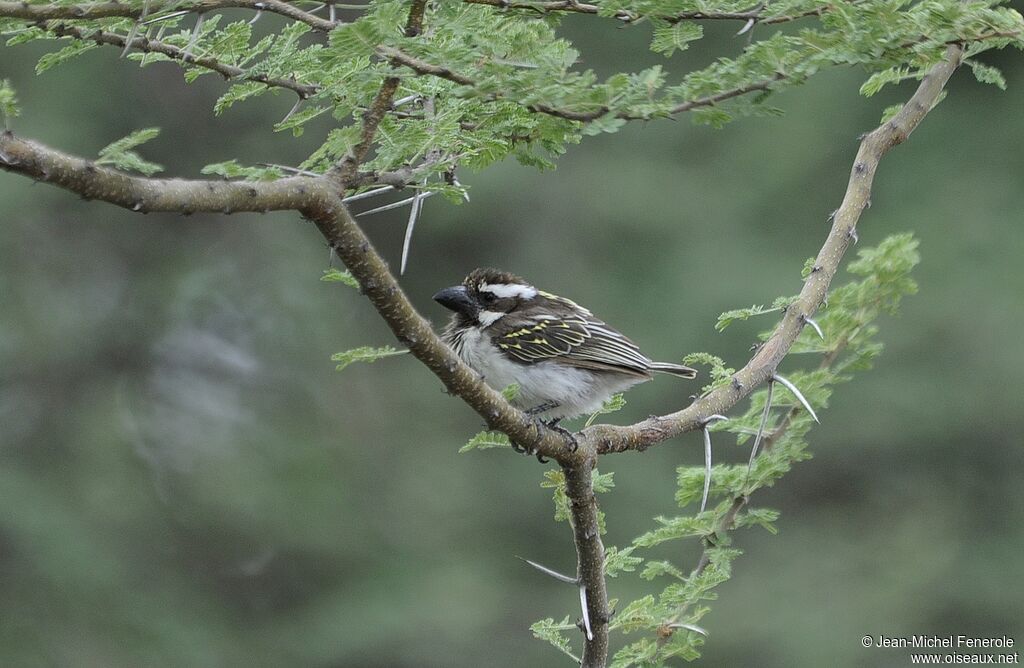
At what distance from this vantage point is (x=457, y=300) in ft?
19.0

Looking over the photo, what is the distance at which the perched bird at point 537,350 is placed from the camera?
561 cm

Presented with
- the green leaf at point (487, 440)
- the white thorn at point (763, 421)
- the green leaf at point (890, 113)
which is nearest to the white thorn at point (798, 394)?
the white thorn at point (763, 421)

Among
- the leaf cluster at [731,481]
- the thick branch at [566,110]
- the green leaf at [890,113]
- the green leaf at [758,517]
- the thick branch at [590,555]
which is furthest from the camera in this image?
the green leaf at [890,113]

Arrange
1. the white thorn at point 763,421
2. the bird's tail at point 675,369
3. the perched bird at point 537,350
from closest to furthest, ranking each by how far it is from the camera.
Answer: the white thorn at point 763,421 → the bird's tail at point 675,369 → the perched bird at point 537,350

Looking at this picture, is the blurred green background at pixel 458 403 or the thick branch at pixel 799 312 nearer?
the thick branch at pixel 799 312

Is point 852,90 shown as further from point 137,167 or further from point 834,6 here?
point 137,167

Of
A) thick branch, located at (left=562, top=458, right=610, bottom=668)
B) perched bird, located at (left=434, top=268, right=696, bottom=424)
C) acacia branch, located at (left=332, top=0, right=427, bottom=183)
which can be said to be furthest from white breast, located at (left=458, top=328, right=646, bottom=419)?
acacia branch, located at (left=332, top=0, right=427, bottom=183)

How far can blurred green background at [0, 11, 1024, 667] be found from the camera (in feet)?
39.7

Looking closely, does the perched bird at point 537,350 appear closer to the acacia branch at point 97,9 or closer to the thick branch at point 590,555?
the thick branch at point 590,555

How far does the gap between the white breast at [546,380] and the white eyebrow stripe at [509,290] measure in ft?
0.85

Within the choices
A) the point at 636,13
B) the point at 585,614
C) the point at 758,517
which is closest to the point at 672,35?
the point at 636,13

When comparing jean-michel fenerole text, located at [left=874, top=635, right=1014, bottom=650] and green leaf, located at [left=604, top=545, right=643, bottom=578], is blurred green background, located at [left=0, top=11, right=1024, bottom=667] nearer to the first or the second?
jean-michel fenerole text, located at [left=874, top=635, right=1014, bottom=650]

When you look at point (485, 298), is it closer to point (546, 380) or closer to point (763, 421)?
point (546, 380)

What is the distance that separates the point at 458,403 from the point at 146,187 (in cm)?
1177
